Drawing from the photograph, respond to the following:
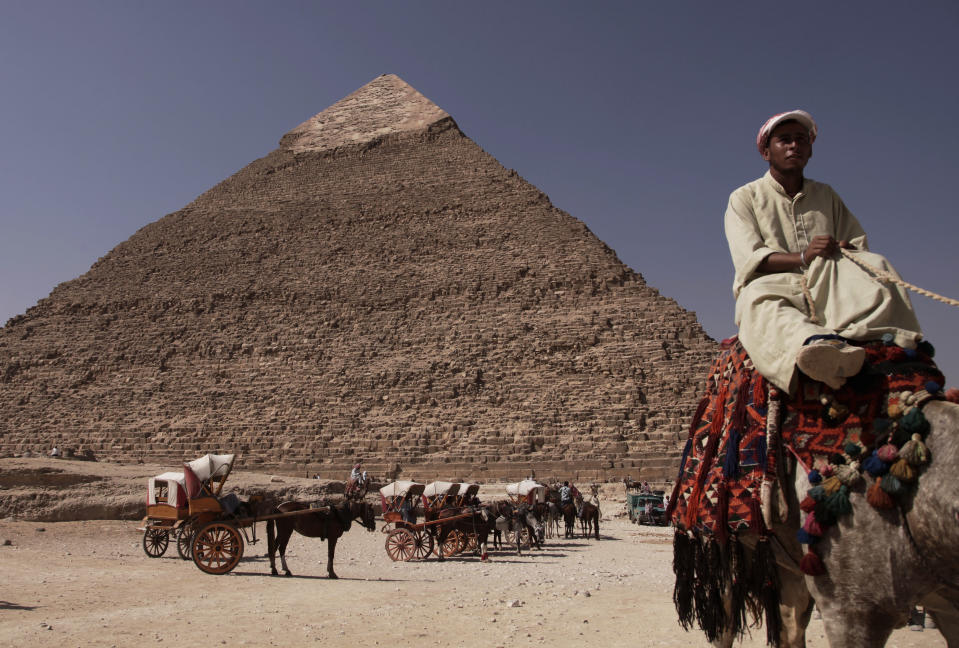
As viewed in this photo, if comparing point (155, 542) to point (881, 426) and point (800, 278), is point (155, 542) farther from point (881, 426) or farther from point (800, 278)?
point (881, 426)

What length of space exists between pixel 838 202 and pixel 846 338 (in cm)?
56

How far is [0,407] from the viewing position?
126 feet

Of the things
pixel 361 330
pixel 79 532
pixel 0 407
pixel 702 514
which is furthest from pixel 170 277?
pixel 702 514

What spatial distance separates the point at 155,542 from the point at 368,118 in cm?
5521

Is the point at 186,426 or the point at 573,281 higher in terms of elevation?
the point at 573,281

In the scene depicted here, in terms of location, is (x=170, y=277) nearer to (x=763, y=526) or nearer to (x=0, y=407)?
(x=0, y=407)

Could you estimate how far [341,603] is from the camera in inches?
205

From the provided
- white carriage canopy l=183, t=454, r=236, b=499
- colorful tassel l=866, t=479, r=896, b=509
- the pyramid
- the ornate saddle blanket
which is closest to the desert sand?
white carriage canopy l=183, t=454, r=236, b=499

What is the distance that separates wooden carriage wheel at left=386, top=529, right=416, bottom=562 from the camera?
936 cm

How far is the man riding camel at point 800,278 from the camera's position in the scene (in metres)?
1.73

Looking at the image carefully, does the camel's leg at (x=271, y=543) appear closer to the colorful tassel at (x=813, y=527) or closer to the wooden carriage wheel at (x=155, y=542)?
the wooden carriage wheel at (x=155, y=542)

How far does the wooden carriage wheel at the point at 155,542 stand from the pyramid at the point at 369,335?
17527mm

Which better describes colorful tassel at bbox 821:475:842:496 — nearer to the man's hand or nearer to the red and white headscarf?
the man's hand

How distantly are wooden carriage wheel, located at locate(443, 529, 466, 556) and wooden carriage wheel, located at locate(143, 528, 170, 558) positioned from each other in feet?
11.5
